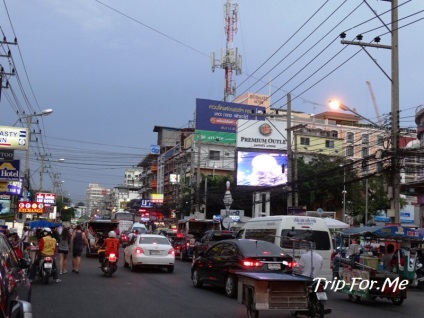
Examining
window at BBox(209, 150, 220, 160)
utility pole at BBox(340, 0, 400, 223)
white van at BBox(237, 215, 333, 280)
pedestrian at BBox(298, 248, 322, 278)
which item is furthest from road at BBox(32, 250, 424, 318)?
window at BBox(209, 150, 220, 160)

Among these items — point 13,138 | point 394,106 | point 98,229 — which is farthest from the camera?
point 98,229

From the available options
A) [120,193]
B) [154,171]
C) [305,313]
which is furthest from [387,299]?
[120,193]

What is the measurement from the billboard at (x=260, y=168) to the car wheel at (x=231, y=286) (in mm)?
36196

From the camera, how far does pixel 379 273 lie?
13586 mm

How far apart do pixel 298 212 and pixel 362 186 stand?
133 ft

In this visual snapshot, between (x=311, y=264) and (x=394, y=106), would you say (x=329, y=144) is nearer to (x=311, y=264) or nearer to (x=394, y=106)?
(x=394, y=106)

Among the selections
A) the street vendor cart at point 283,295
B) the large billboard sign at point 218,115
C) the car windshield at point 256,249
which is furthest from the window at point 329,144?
the street vendor cart at point 283,295

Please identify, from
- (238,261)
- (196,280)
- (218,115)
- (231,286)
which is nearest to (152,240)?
(196,280)

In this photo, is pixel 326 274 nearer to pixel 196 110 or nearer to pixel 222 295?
pixel 222 295

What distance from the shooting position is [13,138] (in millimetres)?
31484

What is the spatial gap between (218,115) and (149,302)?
67245 millimetres

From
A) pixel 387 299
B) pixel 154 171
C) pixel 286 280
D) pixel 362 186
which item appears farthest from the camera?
pixel 154 171

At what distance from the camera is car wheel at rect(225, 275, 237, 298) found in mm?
13664

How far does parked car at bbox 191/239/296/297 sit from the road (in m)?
0.44
